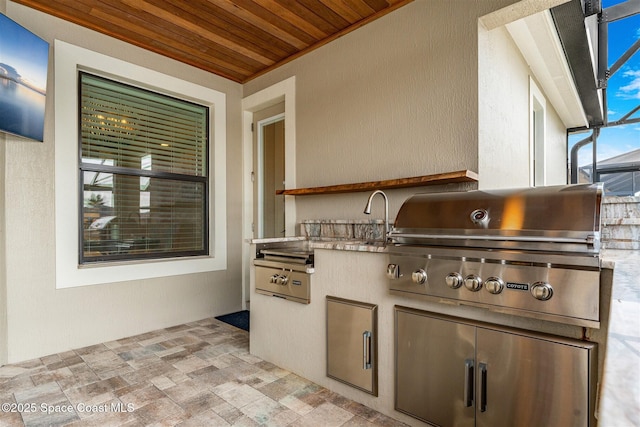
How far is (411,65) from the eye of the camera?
101 inches

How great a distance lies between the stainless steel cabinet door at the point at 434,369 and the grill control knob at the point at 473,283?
0.62ft

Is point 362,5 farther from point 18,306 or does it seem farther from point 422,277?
point 18,306

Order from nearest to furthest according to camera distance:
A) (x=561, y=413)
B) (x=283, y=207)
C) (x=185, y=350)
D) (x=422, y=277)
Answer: (x=561, y=413) < (x=422, y=277) < (x=185, y=350) < (x=283, y=207)

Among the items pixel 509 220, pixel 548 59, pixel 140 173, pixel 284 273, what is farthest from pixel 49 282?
pixel 548 59

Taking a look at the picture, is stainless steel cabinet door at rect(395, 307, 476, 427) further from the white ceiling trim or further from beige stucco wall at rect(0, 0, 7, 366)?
beige stucco wall at rect(0, 0, 7, 366)

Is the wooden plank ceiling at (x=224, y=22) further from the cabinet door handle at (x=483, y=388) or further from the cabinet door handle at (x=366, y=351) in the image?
the cabinet door handle at (x=483, y=388)

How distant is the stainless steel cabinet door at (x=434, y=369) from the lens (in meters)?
1.56

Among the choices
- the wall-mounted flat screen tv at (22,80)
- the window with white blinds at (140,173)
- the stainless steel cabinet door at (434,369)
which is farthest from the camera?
the window with white blinds at (140,173)

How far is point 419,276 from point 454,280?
0.18 meters

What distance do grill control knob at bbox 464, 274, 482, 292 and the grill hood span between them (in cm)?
16

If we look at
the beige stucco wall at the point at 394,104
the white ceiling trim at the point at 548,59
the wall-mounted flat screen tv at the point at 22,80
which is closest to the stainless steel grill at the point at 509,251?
the beige stucco wall at the point at 394,104

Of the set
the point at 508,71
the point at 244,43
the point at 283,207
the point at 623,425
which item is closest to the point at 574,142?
the point at 508,71

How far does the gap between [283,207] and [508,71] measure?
249cm

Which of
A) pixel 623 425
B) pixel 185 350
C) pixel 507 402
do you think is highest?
pixel 623 425
